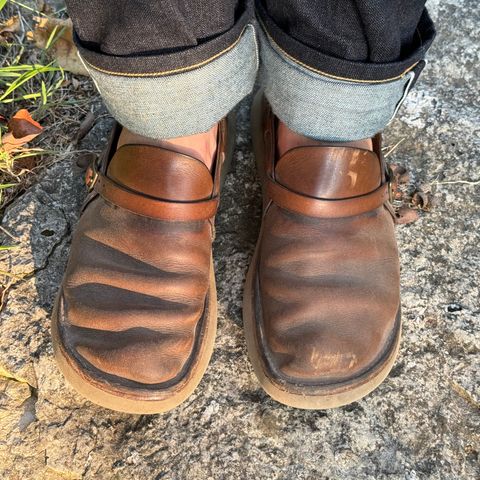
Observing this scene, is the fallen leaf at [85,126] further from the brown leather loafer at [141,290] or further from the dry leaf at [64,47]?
the brown leather loafer at [141,290]

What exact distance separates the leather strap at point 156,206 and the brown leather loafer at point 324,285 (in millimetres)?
167

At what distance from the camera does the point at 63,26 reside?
171 centimetres

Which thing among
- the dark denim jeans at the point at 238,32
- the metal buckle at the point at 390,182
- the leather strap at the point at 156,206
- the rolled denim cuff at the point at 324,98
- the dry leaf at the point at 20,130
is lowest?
the dry leaf at the point at 20,130

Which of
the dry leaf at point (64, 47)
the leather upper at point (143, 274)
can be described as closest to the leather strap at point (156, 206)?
the leather upper at point (143, 274)

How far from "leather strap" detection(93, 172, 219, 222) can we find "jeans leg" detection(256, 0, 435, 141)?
0.85ft

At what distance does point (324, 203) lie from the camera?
1132mm

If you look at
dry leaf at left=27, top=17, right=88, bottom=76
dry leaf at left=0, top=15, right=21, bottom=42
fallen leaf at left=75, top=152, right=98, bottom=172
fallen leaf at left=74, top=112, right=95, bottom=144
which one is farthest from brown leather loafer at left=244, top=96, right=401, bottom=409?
dry leaf at left=0, top=15, right=21, bottom=42

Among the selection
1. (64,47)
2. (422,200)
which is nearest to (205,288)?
(422,200)

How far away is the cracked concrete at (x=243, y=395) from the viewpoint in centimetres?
115

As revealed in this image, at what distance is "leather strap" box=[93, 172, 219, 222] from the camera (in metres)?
1.10

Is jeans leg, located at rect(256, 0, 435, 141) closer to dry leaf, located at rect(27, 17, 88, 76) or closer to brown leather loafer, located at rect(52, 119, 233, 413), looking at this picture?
brown leather loafer, located at rect(52, 119, 233, 413)

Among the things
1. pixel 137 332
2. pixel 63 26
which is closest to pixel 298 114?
pixel 137 332

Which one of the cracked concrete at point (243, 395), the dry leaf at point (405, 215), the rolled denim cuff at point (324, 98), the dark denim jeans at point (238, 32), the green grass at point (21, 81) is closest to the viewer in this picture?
the dark denim jeans at point (238, 32)

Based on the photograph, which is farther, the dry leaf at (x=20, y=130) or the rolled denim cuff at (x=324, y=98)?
the dry leaf at (x=20, y=130)
